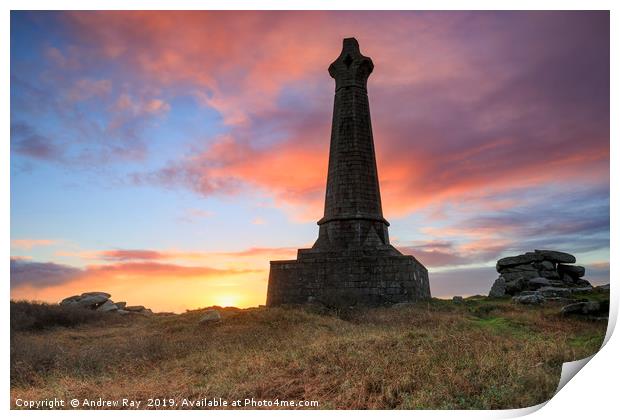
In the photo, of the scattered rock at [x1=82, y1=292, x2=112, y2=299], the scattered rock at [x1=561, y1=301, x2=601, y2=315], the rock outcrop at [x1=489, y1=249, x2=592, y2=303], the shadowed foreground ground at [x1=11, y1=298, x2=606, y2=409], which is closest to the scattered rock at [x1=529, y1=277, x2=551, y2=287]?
the rock outcrop at [x1=489, y1=249, x2=592, y2=303]

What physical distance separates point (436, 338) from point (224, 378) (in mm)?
5111

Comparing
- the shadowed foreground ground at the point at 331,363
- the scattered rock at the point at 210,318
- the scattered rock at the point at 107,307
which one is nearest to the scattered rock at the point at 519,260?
the shadowed foreground ground at the point at 331,363

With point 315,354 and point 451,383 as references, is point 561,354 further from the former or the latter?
point 315,354

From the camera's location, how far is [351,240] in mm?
21328

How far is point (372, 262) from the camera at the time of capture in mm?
19672

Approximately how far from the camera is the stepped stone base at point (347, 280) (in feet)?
62.8

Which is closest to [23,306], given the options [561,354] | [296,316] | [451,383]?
[296,316]

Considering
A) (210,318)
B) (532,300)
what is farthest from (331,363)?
(532,300)

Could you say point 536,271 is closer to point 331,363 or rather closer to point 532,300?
point 532,300

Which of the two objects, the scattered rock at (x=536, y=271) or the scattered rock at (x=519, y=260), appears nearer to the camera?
the scattered rock at (x=536, y=271)

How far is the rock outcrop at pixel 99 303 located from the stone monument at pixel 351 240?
31.7 ft

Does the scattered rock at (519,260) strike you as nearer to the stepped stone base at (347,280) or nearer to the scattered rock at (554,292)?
the scattered rock at (554,292)

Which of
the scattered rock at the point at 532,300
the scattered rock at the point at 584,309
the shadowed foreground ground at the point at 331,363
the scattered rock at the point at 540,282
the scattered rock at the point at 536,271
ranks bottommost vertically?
the shadowed foreground ground at the point at 331,363

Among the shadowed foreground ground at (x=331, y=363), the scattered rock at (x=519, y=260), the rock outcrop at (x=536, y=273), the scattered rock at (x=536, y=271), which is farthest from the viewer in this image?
the scattered rock at (x=519, y=260)
